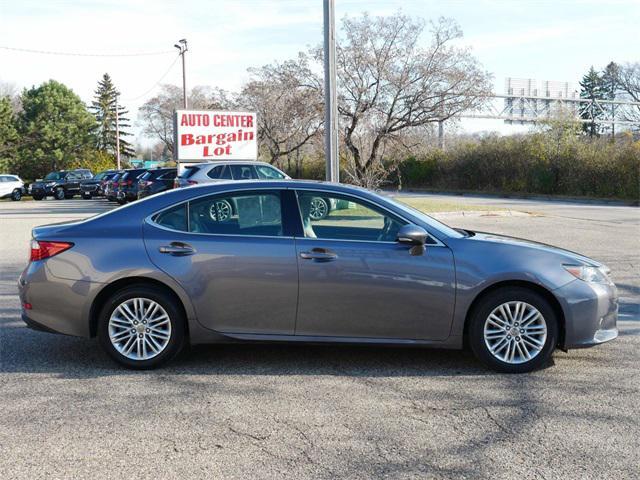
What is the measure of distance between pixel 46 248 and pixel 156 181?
21.2m

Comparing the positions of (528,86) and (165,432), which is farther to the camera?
(528,86)

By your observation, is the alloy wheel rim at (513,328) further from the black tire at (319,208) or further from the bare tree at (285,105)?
the bare tree at (285,105)

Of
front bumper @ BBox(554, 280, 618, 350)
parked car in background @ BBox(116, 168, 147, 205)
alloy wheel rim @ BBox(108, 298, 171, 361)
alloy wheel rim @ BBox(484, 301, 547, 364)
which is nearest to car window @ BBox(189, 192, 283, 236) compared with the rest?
alloy wheel rim @ BBox(108, 298, 171, 361)

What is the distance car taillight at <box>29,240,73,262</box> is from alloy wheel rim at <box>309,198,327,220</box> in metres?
2.01

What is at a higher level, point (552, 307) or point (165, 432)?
point (552, 307)

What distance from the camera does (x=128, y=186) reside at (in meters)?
30.4

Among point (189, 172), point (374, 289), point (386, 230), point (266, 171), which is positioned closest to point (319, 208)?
point (386, 230)

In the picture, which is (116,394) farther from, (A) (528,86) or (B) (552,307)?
(A) (528,86)

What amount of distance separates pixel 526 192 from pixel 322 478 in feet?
125

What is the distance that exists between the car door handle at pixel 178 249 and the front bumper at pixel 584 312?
296 cm

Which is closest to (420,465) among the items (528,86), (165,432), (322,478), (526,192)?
(322,478)

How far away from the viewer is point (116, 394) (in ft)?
16.3

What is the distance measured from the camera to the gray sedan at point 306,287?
5.42 metres

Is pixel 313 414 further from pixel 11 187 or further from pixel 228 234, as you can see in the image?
pixel 11 187
